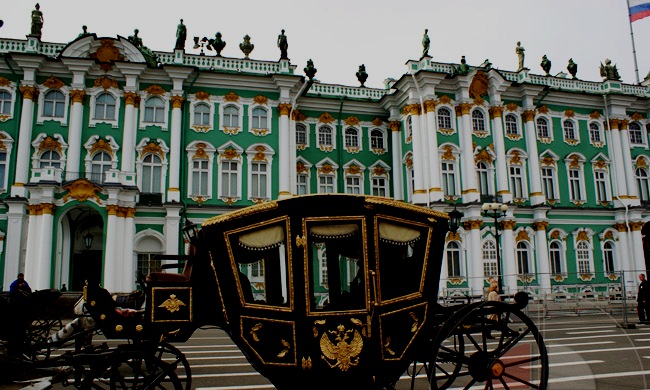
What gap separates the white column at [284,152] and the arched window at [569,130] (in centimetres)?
1657

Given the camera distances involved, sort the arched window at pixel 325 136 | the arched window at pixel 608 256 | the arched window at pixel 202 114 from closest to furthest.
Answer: the arched window at pixel 202 114 → the arched window at pixel 325 136 → the arched window at pixel 608 256

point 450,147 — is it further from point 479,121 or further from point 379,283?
point 379,283

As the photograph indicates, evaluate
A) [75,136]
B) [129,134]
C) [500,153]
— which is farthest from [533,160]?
[75,136]

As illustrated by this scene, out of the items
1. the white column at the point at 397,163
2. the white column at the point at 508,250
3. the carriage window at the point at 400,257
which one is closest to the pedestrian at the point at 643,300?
the white column at the point at 508,250

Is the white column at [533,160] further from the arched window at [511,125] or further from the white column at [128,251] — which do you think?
the white column at [128,251]

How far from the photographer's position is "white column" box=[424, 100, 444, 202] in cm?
2677

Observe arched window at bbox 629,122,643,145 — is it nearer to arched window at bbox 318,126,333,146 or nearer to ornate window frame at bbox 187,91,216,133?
arched window at bbox 318,126,333,146

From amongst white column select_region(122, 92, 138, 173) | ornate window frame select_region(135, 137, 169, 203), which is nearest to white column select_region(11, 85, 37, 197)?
white column select_region(122, 92, 138, 173)

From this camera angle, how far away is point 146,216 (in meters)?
24.5

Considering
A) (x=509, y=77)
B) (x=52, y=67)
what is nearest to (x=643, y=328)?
(x=509, y=77)

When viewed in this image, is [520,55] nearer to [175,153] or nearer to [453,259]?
[453,259]

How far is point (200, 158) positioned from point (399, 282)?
21.6 meters

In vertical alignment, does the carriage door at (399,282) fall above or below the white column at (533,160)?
below

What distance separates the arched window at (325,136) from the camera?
29594 mm
